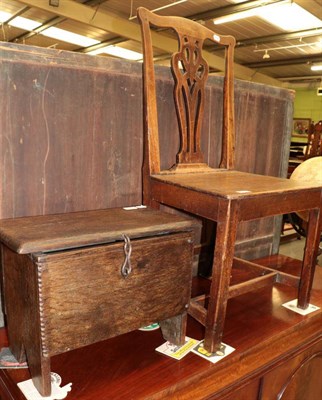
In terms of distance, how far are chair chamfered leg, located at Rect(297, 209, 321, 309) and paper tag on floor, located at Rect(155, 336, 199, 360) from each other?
18.7 inches

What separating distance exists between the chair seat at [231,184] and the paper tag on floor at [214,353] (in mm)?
459

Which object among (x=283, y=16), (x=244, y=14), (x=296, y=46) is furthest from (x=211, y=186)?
(x=296, y=46)

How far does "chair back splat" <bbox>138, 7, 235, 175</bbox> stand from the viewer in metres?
1.23

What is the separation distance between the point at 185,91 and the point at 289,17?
4795 millimetres

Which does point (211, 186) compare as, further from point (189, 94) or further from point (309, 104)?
point (309, 104)

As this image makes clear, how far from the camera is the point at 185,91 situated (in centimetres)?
133

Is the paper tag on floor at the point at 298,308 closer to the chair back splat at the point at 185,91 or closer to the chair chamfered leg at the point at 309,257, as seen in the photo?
the chair chamfered leg at the point at 309,257

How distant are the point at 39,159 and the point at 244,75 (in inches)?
341

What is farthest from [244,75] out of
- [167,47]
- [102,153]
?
[102,153]

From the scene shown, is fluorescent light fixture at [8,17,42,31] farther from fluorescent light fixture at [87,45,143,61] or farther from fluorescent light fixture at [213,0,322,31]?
fluorescent light fixture at [213,0,322,31]

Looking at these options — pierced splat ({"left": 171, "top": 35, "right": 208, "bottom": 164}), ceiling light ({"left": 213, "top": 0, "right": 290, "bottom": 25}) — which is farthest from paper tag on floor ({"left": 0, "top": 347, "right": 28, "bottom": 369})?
ceiling light ({"left": 213, "top": 0, "right": 290, "bottom": 25})

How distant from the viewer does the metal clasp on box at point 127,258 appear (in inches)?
33.7

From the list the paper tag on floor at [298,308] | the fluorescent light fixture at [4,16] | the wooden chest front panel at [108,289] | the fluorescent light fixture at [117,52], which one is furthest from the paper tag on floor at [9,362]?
the fluorescent light fixture at [117,52]

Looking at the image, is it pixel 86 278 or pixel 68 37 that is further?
pixel 68 37
